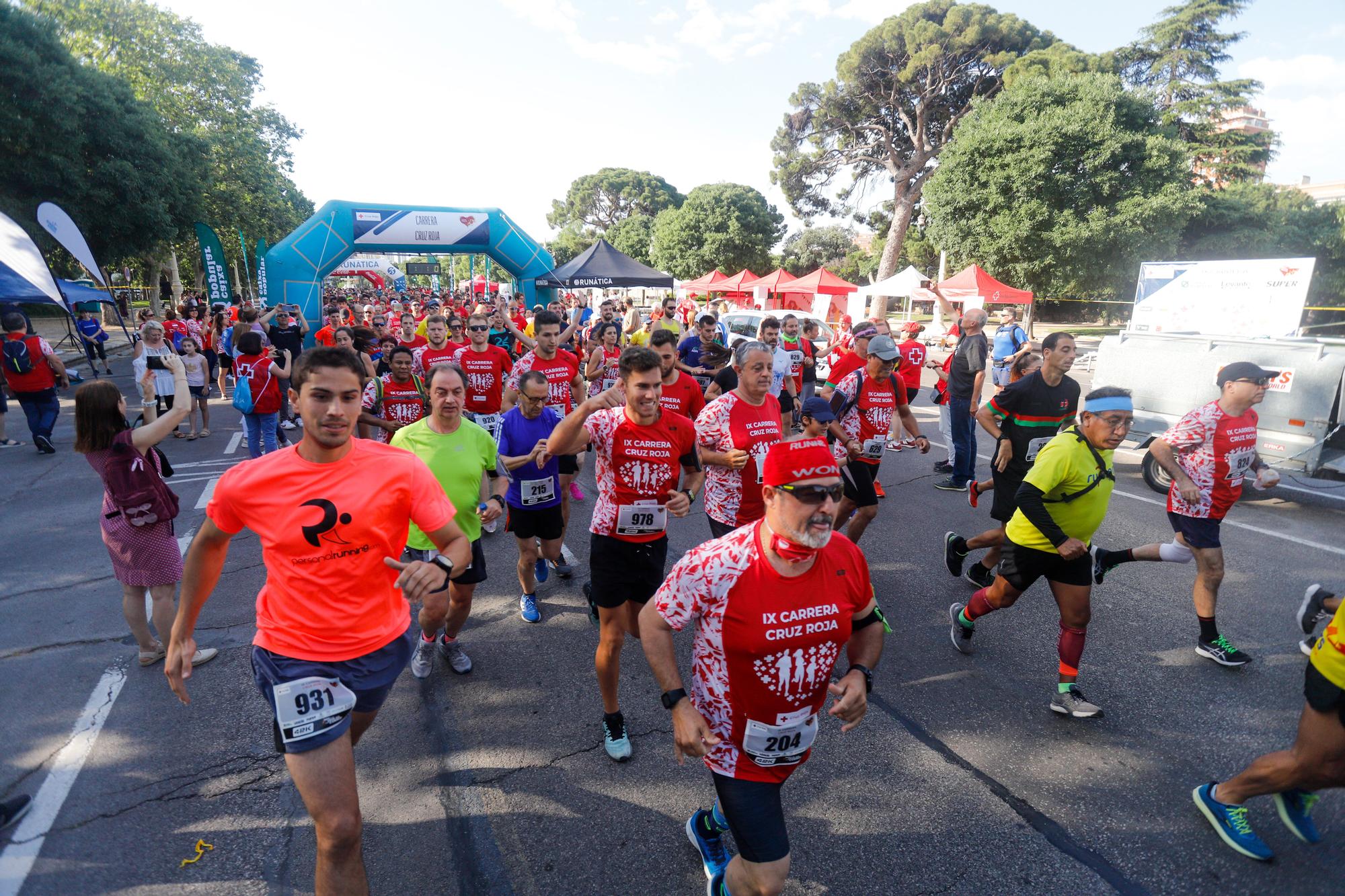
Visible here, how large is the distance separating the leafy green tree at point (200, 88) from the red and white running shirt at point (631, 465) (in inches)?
1397

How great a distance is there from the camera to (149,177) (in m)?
25.5

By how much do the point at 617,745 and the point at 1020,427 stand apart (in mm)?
3986

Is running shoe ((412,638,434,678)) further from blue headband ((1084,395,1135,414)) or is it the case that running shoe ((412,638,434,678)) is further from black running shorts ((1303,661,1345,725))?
black running shorts ((1303,661,1345,725))

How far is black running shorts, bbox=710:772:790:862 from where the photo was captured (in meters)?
2.08

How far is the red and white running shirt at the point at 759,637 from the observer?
6.75ft

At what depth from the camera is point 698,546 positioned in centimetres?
247

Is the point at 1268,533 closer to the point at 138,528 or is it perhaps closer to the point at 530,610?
the point at 530,610

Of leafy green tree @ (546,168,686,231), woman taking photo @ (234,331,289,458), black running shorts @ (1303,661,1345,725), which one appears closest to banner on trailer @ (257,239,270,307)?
woman taking photo @ (234,331,289,458)

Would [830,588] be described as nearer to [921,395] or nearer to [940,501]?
[940,501]

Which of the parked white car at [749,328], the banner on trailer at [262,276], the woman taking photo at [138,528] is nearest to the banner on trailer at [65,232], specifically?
the woman taking photo at [138,528]

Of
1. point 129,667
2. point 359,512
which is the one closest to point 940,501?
point 359,512

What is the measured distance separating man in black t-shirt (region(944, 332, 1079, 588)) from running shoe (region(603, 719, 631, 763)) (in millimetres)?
3342

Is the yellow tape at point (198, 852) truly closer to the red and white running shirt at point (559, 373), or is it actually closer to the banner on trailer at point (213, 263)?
the red and white running shirt at point (559, 373)

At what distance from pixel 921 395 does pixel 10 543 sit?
621 inches
